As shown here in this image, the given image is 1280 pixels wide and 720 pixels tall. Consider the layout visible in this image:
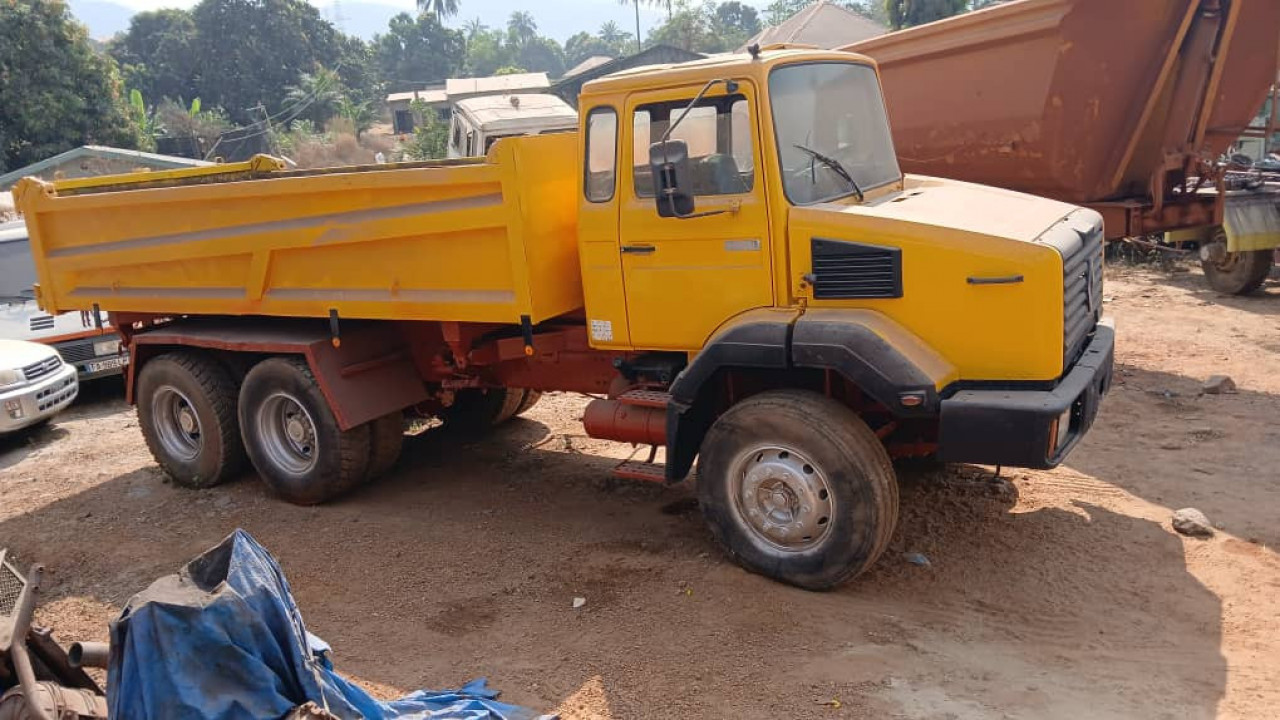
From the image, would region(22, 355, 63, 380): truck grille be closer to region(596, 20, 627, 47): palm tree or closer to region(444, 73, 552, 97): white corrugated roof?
region(444, 73, 552, 97): white corrugated roof

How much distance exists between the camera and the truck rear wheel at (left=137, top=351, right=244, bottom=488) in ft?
22.6

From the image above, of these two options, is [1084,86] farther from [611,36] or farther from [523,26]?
[523,26]

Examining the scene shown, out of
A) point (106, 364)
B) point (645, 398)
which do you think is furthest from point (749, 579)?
point (106, 364)

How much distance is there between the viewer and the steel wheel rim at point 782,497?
463 cm

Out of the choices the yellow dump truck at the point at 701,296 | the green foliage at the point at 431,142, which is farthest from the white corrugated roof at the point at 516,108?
the green foliage at the point at 431,142

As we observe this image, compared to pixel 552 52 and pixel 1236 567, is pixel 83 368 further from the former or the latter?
pixel 552 52

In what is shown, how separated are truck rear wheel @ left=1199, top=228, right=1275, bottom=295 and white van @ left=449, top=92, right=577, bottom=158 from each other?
8.26 m

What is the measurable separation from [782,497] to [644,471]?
87cm

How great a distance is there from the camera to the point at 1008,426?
4.21 metres

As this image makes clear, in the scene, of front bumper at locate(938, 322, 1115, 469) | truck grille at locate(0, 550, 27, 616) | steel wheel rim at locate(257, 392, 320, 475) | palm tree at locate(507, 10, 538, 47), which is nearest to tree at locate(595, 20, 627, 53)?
palm tree at locate(507, 10, 538, 47)

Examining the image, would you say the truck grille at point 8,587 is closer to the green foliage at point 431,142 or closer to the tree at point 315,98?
the green foliage at point 431,142

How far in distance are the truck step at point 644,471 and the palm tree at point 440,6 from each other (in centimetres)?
10159

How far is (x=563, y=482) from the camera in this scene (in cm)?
669

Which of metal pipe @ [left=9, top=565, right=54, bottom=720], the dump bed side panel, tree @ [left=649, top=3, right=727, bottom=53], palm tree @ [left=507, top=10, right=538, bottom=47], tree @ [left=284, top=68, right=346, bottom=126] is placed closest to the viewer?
metal pipe @ [left=9, top=565, right=54, bottom=720]
